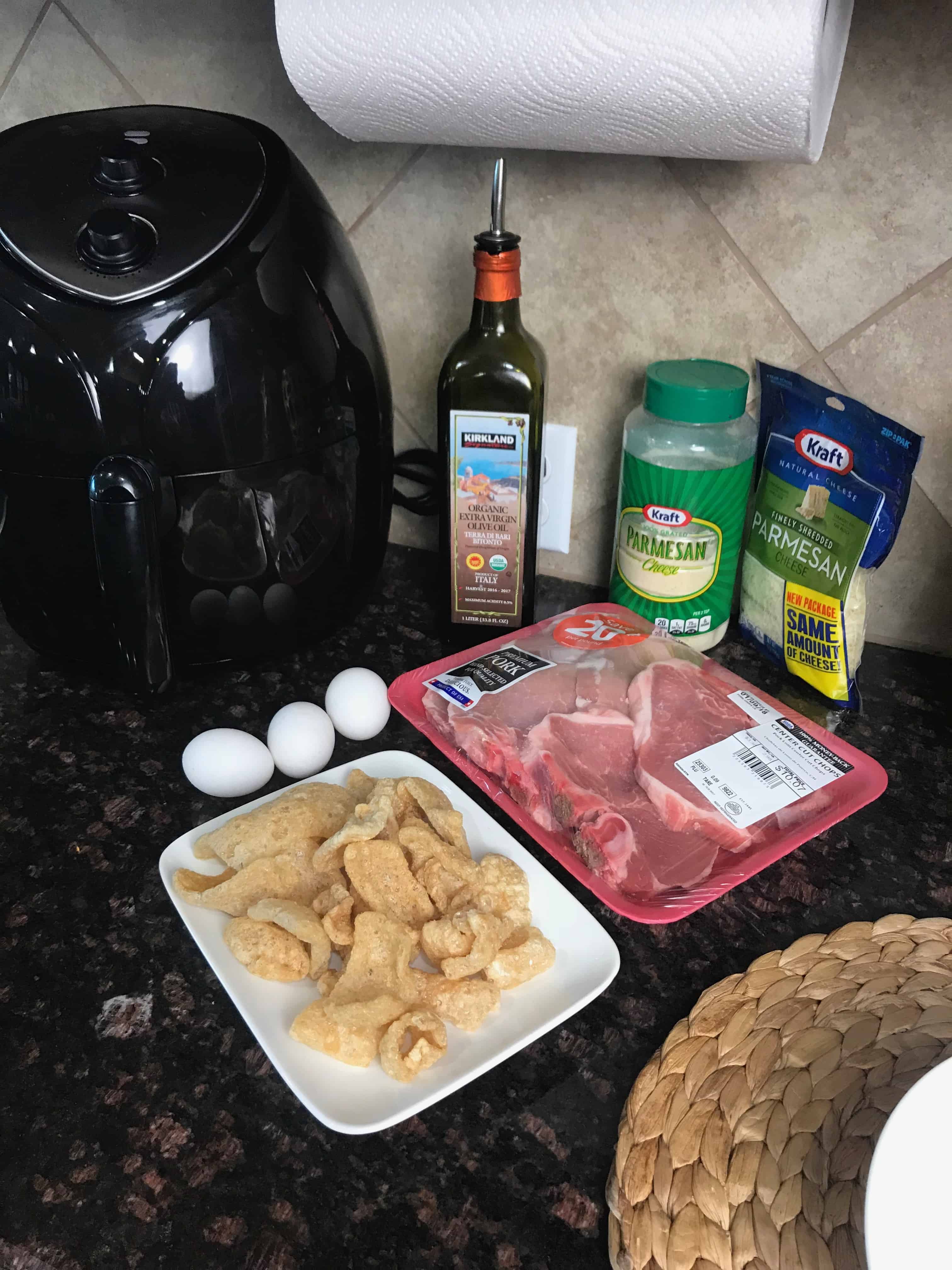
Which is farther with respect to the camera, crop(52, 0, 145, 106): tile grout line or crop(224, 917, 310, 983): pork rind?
crop(52, 0, 145, 106): tile grout line

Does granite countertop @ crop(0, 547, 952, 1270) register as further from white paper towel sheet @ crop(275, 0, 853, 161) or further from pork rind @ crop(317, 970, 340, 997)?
white paper towel sheet @ crop(275, 0, 853, 161)

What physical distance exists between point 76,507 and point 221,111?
410mm

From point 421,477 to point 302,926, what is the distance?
1.65 feet

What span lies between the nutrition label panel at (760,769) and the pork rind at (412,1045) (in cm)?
24

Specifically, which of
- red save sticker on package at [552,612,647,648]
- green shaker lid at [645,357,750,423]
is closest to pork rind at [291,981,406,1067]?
red save sticker on package at [552,612,647,648]

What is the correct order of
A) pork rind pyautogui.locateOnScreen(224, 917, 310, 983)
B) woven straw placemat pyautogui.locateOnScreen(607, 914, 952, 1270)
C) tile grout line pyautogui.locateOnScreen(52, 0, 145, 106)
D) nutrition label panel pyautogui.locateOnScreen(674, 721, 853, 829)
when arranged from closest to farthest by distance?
woven straw placemat pyautogui.locateOnScreen(607, 914, 952, 1270) < pork rind pyautogui.locateOnScreen(224, 917, 310, 983) < nutrition label panel pyautogui.locateOnScreen(674, 721, 853, 829) < tile grout line pyautogui.locateOnScreen(52, 0, 145, 106)

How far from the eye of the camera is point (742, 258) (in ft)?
→ 2.36

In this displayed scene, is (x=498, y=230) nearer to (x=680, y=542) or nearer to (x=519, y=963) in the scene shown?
(x=680, y=542)

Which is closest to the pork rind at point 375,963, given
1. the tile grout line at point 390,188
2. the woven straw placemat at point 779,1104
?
the woven straw placemat at point 779,1104

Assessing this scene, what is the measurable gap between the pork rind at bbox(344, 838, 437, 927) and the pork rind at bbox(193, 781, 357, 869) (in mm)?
43

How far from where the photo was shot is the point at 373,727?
0.71 metres

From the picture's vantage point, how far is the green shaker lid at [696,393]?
674mm

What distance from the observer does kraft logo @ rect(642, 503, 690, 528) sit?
72cm

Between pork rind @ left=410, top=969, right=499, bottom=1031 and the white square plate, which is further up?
pork rind @ left=410, top=969, right=499, bottom=1031
